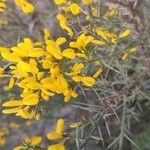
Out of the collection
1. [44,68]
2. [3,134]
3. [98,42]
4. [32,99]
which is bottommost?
[3,134]

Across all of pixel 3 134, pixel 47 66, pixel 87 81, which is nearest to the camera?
pixel 47 66

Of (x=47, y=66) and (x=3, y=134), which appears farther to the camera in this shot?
(x=3, y=134)

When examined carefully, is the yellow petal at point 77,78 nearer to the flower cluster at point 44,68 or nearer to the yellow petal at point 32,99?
the flower cluster at point 44,68

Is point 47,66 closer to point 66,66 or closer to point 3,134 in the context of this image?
point 66,66

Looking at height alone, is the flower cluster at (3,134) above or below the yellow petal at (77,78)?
below

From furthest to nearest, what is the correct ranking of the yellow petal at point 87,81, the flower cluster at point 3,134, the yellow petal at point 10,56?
the flower cluster at point 3,134 → the yellow petal at point 87,81 → the yellow petal at point 10,56

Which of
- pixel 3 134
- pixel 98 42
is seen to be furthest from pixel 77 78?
pixel 3 134

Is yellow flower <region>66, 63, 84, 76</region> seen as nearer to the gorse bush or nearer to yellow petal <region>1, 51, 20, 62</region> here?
the gorse bush

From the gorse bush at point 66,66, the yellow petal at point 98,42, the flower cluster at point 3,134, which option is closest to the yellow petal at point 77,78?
the gorse bush at point 66,66

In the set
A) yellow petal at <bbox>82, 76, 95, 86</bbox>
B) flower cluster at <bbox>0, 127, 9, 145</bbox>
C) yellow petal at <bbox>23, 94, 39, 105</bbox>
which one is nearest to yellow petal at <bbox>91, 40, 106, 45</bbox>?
yellow petal at <bbox>82, 76, 95, 86</bbox>

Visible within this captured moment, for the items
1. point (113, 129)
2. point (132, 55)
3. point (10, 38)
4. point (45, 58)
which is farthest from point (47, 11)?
point (45, 58)

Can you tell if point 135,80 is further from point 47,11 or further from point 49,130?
point 49,130
